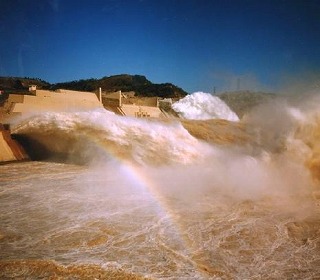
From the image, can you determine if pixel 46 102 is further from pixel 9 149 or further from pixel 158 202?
pixel 158 202

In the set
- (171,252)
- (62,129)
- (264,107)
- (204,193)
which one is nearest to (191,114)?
(264,107)

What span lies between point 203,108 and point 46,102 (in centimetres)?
2471

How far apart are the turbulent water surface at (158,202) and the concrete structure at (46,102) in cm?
586

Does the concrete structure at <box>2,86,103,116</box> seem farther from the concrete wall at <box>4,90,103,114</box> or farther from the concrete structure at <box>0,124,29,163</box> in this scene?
the concrete structure at <box>0,124,29,163</box>

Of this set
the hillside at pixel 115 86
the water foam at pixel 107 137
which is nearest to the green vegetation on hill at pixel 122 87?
the hillside at pixel 115 86

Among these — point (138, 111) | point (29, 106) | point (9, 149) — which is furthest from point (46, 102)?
point (138, 111)

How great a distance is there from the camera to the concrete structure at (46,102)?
18859 millimetres

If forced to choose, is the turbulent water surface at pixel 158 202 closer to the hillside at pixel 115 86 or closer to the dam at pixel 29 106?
the dam at pixel 29 106

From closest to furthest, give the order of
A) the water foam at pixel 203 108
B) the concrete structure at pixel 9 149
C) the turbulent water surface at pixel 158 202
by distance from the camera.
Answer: the turbulent water surface at pixel 158 202 → the concrete structure at pixel 9 149 → the water foam at pixel 203 108

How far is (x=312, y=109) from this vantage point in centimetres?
1358

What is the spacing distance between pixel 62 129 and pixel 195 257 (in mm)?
9028

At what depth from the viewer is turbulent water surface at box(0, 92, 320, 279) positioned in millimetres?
3619

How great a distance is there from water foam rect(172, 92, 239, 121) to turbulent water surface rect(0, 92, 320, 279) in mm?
26475

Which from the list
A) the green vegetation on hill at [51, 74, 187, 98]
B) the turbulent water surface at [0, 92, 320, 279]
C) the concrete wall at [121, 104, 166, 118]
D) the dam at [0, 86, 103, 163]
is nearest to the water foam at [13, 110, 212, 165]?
the turbulent water surface at [0, 92, 320, 279]
